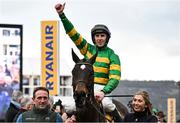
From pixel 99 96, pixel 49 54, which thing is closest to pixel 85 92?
pixel 99 96

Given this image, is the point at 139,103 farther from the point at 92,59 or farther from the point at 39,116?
the point at 39,116

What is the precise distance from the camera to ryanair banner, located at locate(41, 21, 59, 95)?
92.9ft

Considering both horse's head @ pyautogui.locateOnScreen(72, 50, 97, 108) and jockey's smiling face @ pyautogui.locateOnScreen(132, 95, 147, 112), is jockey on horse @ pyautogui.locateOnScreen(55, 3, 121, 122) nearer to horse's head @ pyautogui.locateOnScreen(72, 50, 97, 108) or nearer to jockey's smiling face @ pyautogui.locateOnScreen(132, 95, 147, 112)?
horse's head @ pyautogui.locateOnScreen(72, 50, 97, 108)

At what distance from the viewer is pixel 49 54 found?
94.9ft

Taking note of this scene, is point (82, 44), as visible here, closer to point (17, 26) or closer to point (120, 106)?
point (120, 106)

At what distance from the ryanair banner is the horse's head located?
19.4 meters

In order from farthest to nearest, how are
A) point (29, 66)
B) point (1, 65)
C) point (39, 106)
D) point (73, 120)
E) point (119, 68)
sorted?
point (29, 66)
point (1, 65)
point (119, 68)
point (73, 120)
point (39, 106)

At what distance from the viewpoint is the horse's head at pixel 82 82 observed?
330 inches

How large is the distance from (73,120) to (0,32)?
15.0 m

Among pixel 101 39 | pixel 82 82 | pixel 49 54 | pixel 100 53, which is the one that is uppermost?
pixel 49 54

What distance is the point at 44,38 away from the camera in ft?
95.3

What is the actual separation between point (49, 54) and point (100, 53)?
19.3m

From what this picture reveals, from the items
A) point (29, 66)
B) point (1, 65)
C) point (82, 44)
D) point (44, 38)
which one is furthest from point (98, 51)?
point (29, 66)

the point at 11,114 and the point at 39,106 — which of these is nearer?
the point at 39,106
